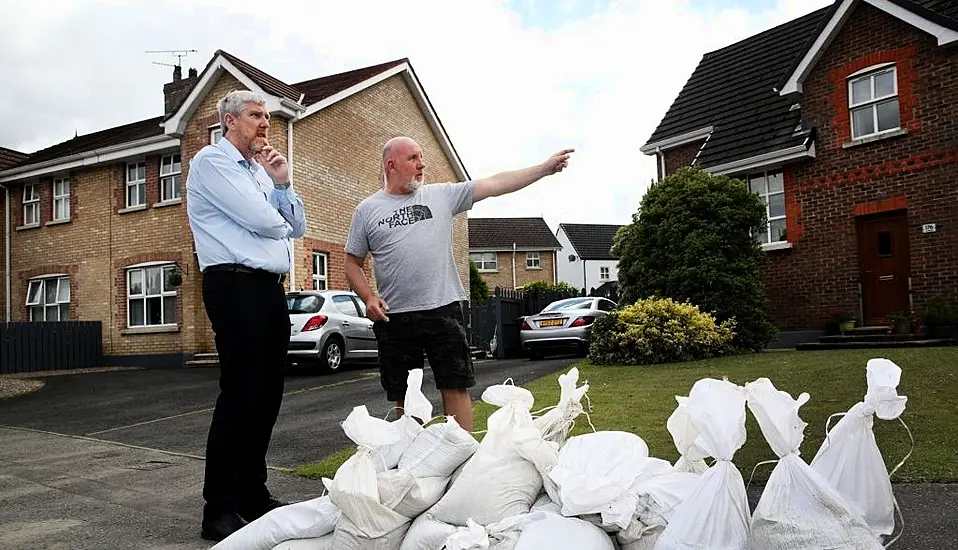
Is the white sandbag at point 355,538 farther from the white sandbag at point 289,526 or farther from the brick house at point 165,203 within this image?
the brick house at point 165,203

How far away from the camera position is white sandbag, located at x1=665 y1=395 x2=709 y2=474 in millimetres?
2311

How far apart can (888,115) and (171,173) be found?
1587 centimetres

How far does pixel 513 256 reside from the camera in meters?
49.4

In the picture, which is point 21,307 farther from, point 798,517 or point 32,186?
point 798,517

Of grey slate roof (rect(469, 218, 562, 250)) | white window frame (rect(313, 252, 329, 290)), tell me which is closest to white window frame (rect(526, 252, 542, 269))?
grey slate roof (rect(469, 218, 562, 250))

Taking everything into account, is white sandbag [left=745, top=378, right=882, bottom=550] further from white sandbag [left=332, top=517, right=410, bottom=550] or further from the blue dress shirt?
the blue dress shirt

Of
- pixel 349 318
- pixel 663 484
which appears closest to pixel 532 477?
pixel 663 484

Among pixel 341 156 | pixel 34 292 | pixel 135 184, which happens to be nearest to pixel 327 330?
pixel 341 156

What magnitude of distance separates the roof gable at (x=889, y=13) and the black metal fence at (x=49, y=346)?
56.4 feet

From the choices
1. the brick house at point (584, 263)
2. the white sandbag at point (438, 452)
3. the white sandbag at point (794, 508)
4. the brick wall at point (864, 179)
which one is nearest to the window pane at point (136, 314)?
the brick wall at point (864, 179)

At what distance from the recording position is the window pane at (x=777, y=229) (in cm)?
1461

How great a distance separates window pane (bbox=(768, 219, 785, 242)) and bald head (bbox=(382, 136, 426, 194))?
12659mm

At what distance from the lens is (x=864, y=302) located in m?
13.2

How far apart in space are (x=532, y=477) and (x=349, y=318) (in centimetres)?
1093
